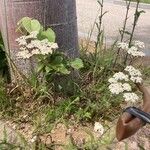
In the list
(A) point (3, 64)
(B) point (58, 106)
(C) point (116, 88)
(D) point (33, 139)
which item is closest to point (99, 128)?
(B) point (58, 106)

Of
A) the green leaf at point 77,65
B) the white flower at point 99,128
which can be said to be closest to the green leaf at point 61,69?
the green leaf at point 77,65

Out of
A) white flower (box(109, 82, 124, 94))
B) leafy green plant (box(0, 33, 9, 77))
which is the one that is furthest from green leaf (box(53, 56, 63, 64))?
white flower (box(109, 82, 124, 94))

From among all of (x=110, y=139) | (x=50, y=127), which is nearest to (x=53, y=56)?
(x=50, y=127)

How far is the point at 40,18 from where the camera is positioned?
12.7 ft

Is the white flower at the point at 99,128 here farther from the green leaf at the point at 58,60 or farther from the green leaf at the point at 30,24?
the green leaf at the point at 30,24

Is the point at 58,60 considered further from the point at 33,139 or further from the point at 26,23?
the point at 33,139

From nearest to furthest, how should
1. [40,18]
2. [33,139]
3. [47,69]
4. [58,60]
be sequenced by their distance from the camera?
[33,139] → [47,69] → [58,60] → [40,18]

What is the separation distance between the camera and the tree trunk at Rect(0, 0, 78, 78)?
12.5ft

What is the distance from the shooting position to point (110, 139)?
3379 mm

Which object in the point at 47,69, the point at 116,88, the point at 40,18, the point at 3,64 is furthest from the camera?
the point at 3,64

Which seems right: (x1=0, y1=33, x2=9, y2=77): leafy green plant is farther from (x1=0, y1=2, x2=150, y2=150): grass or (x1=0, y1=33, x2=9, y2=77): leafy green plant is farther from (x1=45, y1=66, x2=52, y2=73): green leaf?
(x1=45, y1=66, x2=52, y2=73): green leaf

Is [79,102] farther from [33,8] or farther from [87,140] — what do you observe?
[33,8]

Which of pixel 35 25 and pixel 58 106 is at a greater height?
pixel 35 25

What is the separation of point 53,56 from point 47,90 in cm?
30
